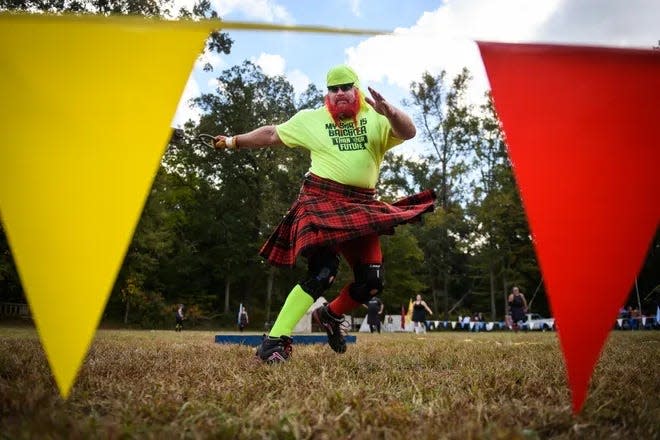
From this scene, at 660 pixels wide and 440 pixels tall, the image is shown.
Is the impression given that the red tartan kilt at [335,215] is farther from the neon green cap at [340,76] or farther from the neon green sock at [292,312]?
the neon green cap at [340,76]

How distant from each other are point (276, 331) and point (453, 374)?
1.11 metres

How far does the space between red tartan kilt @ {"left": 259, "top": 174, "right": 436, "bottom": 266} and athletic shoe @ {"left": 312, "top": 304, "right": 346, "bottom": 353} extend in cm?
45

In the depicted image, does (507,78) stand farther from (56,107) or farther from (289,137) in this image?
(289,137)

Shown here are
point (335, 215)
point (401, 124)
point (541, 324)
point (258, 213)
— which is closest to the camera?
point (401, 124)

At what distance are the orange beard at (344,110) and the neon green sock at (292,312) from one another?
1116 mm

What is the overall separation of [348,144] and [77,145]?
198 cm

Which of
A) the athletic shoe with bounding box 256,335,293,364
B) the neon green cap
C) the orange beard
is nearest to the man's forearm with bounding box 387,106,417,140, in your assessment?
the orange beard

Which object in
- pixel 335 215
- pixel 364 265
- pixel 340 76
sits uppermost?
pixel 340 76

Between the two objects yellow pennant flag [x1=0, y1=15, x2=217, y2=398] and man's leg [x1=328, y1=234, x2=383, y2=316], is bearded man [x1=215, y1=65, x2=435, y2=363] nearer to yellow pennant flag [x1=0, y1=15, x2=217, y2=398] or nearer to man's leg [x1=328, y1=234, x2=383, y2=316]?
man's leg [x1=328, y1=234, x2=383, y2=316]

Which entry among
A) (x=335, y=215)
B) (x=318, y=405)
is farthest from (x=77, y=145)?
(x=335, y=215)

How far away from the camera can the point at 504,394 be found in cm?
201

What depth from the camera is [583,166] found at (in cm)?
165

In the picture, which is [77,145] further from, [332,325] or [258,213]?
[258,213]

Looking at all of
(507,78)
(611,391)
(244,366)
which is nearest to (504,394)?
(611,391)
